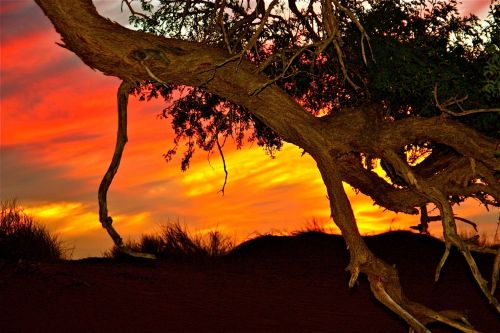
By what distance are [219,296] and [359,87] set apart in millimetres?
3972

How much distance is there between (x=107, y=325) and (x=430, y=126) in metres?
4.84

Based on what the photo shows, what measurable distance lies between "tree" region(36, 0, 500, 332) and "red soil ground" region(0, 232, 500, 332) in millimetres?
1812

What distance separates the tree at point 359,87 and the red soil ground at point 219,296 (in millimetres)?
1812

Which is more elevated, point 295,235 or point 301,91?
point 301,91

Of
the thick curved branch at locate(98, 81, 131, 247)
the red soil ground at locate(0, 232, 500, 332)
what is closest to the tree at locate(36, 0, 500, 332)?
the thick curved branch at locate(98, 81, 131, 247)

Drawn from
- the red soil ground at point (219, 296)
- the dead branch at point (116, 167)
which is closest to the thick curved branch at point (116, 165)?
the dead branch at point (116, 167)

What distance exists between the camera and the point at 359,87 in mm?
10102

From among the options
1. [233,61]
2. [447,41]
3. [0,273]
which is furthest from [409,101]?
[0,273]

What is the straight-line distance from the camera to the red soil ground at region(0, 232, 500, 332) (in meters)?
10.3

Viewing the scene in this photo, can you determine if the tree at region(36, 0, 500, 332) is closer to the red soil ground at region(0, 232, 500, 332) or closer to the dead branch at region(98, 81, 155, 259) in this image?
the dead branch at region(98, 81, 155, 259)

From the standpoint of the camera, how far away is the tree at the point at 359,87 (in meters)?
8.55

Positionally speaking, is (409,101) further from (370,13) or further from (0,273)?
(0,273)

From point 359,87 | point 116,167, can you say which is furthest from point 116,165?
point 359,87

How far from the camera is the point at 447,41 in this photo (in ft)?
40.3
